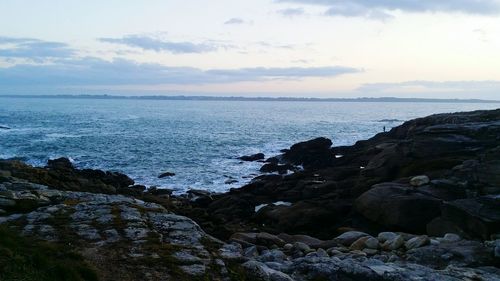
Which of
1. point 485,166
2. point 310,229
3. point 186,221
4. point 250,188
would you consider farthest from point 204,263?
point 250,188

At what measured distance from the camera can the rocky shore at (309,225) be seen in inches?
349

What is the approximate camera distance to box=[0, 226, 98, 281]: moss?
7.11m

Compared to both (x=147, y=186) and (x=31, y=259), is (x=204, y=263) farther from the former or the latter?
(x=147, y=186)

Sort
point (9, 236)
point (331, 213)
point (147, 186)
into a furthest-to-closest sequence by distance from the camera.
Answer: point (147, 186)
point (331, 213)
point (9, 236)

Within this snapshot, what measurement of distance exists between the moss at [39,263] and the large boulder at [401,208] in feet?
42.6

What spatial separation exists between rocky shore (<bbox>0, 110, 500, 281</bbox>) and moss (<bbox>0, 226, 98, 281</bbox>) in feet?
0.25

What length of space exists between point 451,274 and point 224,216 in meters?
15.9

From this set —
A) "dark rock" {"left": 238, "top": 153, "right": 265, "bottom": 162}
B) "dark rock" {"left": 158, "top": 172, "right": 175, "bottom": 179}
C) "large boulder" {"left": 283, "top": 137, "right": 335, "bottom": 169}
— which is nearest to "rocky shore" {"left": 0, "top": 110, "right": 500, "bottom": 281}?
"dark rock" {"left": 158, "top": 172, "right": 175, "bottom": 179}

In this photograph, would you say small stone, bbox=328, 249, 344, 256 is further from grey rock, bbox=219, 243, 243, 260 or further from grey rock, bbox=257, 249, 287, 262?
grey rock, bbox=219, 243, 243, 260

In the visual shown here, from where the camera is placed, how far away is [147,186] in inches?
1329

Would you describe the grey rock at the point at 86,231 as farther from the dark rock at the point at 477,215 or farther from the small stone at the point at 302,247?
the dark rock at the point at 477,215

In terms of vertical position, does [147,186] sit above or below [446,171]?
below

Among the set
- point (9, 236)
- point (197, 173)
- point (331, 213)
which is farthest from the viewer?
point (197, 173)

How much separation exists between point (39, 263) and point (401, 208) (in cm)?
1400
